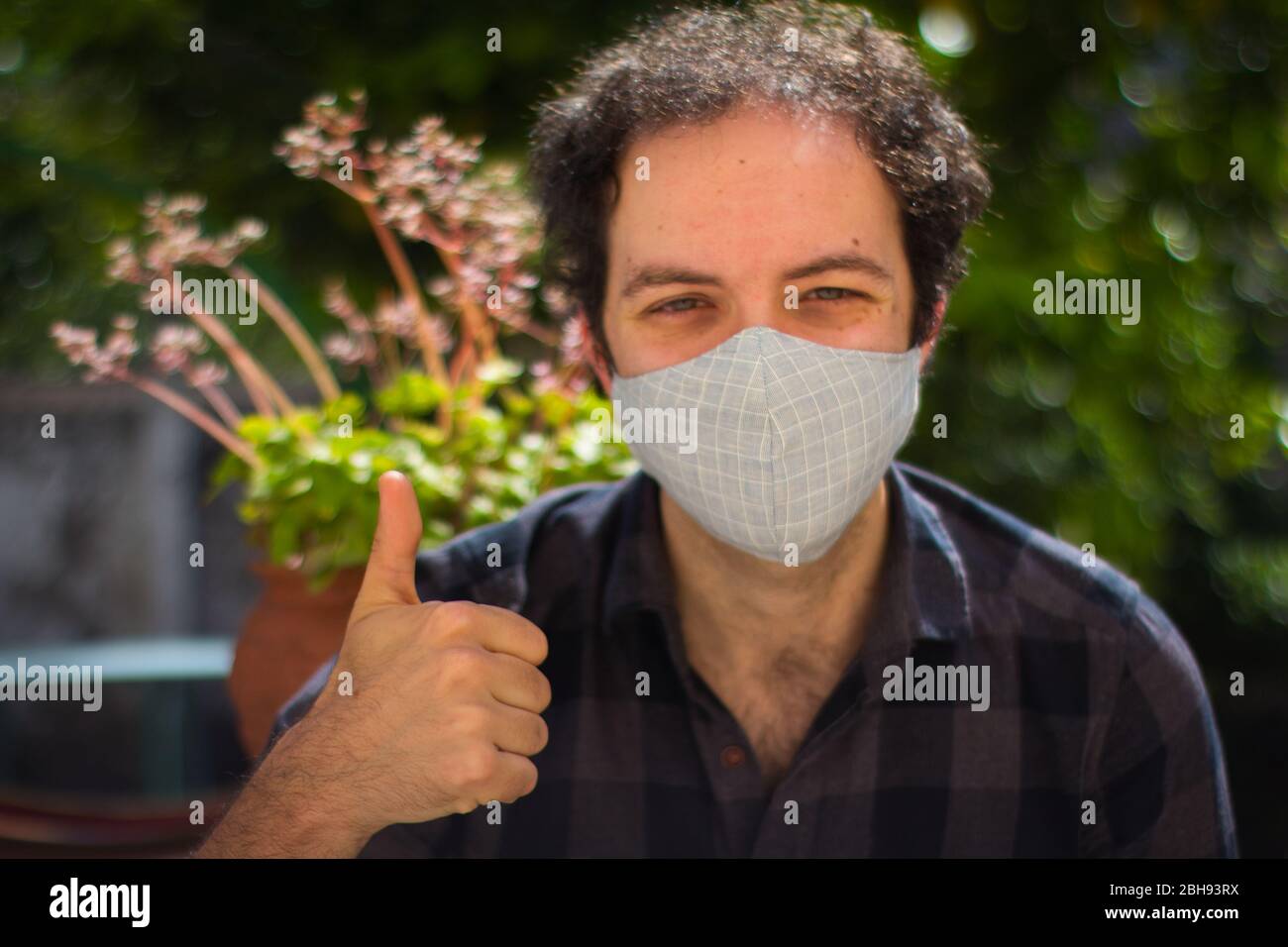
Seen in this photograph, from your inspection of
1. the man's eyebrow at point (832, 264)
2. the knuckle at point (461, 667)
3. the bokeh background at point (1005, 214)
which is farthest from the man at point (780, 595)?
the bokeh background at point (1005, 214)

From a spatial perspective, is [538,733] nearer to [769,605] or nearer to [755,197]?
[769,605]

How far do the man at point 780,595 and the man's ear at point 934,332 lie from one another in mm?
12

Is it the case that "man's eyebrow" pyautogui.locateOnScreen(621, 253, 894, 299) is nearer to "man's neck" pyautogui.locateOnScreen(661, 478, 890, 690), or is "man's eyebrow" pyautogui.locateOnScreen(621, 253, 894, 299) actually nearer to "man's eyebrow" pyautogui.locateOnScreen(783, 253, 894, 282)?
"man's eyebrow" pyautogui.locateOnScreen(783, 253, 894, 282)

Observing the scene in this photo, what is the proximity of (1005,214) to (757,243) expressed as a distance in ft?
6.15

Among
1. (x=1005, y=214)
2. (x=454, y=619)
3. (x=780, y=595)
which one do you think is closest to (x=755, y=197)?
(x=780, y=595)

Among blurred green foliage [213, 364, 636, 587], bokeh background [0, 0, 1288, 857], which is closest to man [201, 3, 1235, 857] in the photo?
blurred green foliage [213, 364, 636, 587]

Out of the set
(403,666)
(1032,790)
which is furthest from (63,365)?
(1032,790)

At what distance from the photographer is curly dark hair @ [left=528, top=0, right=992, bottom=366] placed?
1.72m

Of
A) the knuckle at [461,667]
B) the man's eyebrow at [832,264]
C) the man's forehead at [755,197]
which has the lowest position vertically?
the knuckle at [461,667]

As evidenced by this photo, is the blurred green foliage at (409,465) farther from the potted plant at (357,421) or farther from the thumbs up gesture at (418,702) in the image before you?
the thumbs up gesture at (418,702)

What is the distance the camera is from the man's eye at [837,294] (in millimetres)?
1661

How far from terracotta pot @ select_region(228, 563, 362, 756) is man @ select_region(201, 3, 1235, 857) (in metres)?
0.38

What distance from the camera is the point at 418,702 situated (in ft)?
4.67

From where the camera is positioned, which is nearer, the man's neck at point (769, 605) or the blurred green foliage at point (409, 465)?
the man's neck at point (769, 605)
